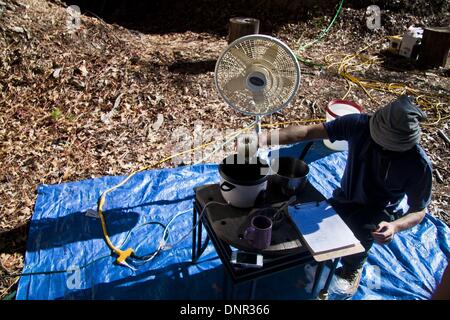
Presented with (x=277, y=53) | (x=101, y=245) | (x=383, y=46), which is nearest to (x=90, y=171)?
(x=101, y=245)

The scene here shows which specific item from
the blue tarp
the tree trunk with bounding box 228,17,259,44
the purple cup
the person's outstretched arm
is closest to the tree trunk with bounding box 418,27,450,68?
the tree trunk with bounding box 228,17,259,44

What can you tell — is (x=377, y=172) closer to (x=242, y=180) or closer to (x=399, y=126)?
(x=399, y=126)

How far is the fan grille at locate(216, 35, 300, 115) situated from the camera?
7.50 feet

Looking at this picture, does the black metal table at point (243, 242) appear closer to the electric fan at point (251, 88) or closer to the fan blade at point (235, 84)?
the electric fan at point (251, 88)

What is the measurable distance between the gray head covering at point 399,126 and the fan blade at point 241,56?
3.17 feet

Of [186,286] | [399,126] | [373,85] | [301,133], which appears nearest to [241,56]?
[301,133]

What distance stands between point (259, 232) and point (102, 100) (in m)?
3.88

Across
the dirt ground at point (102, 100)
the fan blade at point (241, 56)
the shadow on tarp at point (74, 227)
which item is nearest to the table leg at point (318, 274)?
the fan blade at point (241, 56)

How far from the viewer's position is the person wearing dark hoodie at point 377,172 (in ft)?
7.20

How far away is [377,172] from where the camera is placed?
2.53 metres

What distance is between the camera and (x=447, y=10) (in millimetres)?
7988

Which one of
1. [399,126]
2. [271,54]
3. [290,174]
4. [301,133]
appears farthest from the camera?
[301,133]

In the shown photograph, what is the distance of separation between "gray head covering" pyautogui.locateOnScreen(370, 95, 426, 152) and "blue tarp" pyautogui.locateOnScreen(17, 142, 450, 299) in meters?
1.36

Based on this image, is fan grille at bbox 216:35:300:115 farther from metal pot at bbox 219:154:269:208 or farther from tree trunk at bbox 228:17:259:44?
tree trunk at bbox 228:17:259:44
